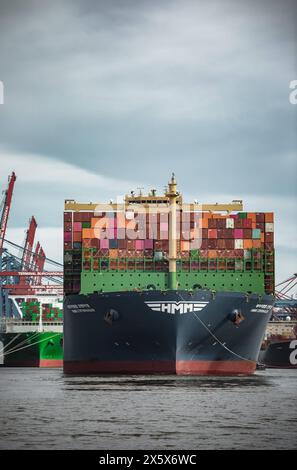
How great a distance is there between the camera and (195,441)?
3141 centimetres

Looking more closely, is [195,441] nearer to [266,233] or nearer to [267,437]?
[267,437]

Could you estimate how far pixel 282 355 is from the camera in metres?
119

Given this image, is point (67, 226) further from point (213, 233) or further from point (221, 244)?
point (221, 244)

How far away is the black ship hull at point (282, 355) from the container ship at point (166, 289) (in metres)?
43.2

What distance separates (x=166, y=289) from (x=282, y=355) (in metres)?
52.4

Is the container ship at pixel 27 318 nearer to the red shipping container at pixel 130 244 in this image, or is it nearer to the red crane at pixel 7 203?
the red crane at pixel 7 203

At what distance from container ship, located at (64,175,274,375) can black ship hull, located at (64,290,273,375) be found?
7 cm

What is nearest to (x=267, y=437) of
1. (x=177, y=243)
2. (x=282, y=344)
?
(x=177, y=243)

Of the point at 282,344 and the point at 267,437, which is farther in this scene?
the point at 282,344

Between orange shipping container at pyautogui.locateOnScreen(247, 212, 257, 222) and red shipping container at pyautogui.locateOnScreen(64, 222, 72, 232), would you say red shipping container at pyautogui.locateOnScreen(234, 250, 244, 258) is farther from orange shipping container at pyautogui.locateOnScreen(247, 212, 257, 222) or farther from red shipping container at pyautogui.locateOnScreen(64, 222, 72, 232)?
red shipping container at pyautogui.locateOnScreen(64, 222, 72, 232)

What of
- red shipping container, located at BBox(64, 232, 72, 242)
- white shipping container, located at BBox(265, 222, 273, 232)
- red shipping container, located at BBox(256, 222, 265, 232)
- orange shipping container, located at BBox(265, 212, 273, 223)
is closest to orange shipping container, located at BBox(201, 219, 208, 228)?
red shipping container, located at BBox(256, 222, 265, 232)

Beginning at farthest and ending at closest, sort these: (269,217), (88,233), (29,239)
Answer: (29,239) < (269,217) < (88,233)

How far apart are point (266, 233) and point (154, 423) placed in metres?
41.8

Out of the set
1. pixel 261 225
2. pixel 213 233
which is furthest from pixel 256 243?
pixel 213 233
